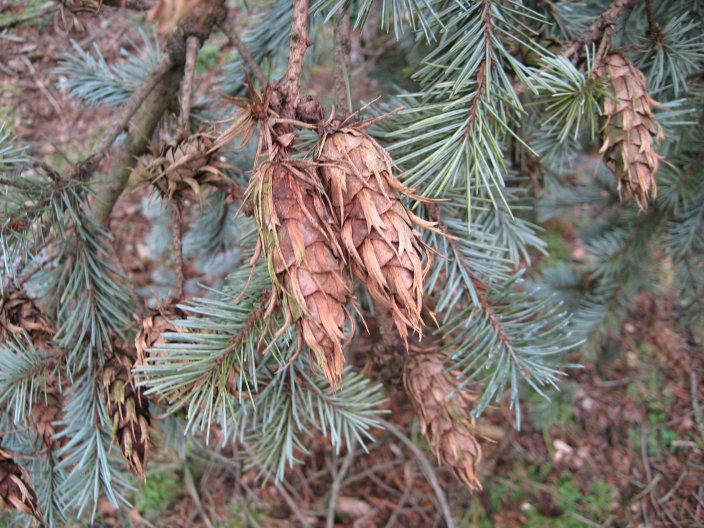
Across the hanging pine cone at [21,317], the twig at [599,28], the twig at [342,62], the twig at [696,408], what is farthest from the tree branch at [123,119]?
the twig at [696,408]

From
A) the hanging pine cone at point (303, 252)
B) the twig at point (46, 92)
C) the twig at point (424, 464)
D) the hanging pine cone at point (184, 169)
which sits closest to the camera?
the hanging pine cone at point (303, 252)

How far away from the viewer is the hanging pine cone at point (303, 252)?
1.81 ft

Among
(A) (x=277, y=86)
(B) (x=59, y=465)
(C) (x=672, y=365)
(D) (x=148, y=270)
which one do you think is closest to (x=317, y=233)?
(A) (x=277, y=86)

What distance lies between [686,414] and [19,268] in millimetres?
2305

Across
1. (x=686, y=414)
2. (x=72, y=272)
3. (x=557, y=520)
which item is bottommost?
(x=557, y=520)

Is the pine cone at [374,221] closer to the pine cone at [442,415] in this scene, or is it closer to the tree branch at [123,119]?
the pine cone at [442,415]

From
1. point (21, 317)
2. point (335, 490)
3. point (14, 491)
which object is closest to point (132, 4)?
point (21, 317)

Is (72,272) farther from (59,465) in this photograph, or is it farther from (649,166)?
(649,166)

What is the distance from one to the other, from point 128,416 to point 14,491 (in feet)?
0.61

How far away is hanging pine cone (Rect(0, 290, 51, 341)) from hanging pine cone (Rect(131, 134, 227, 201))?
0.90 feet

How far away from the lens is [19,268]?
0.89 m

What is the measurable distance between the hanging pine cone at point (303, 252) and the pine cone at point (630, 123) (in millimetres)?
466

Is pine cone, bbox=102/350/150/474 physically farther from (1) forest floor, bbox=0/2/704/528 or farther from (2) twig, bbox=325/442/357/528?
(2) twig, bbox=325/442/357/528

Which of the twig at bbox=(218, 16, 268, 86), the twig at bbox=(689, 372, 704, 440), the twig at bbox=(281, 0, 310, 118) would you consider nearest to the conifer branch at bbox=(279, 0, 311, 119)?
the twig at bbox=(281, 0, 310, 118)
